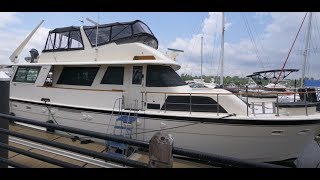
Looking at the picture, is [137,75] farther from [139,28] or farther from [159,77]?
[139,28]

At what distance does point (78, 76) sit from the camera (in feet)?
31.4

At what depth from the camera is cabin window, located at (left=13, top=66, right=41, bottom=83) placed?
34.1 feet

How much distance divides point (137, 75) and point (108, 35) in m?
2.25

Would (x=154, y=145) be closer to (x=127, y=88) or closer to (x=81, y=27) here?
(x=127, y=88)

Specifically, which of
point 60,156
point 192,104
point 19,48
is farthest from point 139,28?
point 19,48

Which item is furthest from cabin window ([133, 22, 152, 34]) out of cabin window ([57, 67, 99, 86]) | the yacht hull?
the yacht hull

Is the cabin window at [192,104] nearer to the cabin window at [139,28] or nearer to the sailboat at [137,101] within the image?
the sailboat at [137,101]

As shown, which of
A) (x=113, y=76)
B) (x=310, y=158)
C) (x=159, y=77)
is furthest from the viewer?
(x=310, y=158)

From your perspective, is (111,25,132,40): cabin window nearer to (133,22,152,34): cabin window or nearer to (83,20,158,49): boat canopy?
(83,20,158,49): boat canopy

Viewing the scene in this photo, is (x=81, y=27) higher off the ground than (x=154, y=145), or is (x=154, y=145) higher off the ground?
(x=81, y=27)

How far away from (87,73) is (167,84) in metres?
3.13

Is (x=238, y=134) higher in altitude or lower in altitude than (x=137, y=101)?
lower
